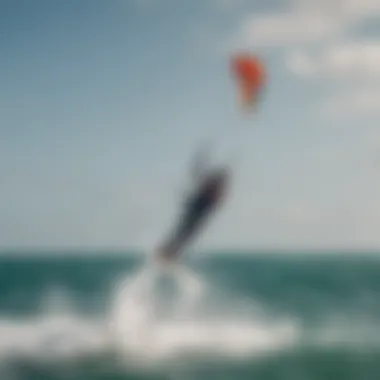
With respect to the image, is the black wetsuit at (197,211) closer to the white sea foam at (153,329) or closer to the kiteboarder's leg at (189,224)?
the kiteboarder's leg at (189,224)

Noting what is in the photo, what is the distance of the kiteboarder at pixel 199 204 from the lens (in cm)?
479

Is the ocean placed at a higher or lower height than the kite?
lower

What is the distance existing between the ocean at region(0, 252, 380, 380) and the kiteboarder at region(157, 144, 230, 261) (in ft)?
0.64

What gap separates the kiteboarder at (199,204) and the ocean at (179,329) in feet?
0.64

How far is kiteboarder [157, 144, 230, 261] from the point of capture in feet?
15.7

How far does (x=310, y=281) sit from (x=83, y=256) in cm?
221

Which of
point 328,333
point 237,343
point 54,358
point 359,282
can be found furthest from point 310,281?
point 54,358

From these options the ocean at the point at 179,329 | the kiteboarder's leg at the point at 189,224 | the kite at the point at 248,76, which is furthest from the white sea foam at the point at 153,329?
the kite at the point at 248,76

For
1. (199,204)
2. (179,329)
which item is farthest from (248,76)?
(179,329)

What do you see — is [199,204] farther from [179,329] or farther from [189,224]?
[179,329]

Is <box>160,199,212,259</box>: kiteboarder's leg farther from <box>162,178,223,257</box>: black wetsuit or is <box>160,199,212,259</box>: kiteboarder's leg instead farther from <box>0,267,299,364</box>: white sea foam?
<box>0,267,299,364</box>: white sea foam

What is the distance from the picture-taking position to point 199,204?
15.8ft

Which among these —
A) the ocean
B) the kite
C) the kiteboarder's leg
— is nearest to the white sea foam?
the ocean

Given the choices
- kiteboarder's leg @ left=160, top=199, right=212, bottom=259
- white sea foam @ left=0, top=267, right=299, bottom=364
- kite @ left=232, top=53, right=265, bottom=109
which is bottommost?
white sea foam @ left=0, top=267, right=299, bottom=364
